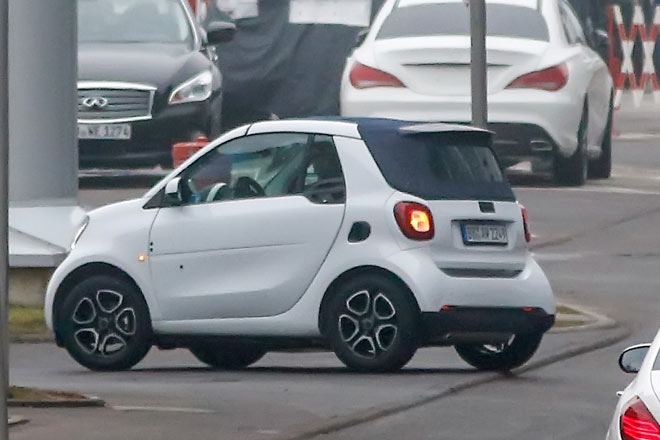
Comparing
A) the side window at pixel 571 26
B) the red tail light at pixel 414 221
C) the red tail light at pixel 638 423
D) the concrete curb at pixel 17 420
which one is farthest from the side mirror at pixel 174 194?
the side window at pixel 571 26

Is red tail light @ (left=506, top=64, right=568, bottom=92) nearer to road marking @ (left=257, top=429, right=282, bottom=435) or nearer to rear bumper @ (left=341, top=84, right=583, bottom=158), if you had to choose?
rear bumper @ (left=341, top=84, right=583, bottom=158)

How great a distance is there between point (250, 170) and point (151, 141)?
384 inches

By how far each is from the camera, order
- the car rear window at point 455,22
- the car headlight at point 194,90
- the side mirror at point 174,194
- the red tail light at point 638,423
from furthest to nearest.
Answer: the car rear window at point 455,22
the car headlight at point 194,90
the side mirror at point 174,194
the red tail light at point 638,423

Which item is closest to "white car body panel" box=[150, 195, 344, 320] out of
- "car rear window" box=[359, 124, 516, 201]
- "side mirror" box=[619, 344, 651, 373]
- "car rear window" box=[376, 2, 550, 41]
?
"car rear window" box=[359, 124, 516, 201]

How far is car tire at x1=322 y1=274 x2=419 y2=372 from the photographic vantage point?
44.0 feet

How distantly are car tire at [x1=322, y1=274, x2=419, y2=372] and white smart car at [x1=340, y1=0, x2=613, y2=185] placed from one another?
10.0m

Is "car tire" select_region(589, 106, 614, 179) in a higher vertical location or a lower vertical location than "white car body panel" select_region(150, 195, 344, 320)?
lower

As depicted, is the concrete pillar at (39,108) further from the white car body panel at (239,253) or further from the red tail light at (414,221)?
the red tail light at (414,221)

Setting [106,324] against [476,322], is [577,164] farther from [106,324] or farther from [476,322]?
[476,322]

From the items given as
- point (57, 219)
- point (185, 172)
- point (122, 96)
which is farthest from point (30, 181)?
point (122, 96)

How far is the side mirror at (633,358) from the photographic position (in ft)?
27.6

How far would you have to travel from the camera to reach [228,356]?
14.6m

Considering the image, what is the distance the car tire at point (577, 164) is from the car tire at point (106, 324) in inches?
430

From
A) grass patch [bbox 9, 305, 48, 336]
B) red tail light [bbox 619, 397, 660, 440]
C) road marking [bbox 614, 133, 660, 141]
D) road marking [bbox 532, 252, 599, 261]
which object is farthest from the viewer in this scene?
road marking [bbox 614, 133, 660, 141]
